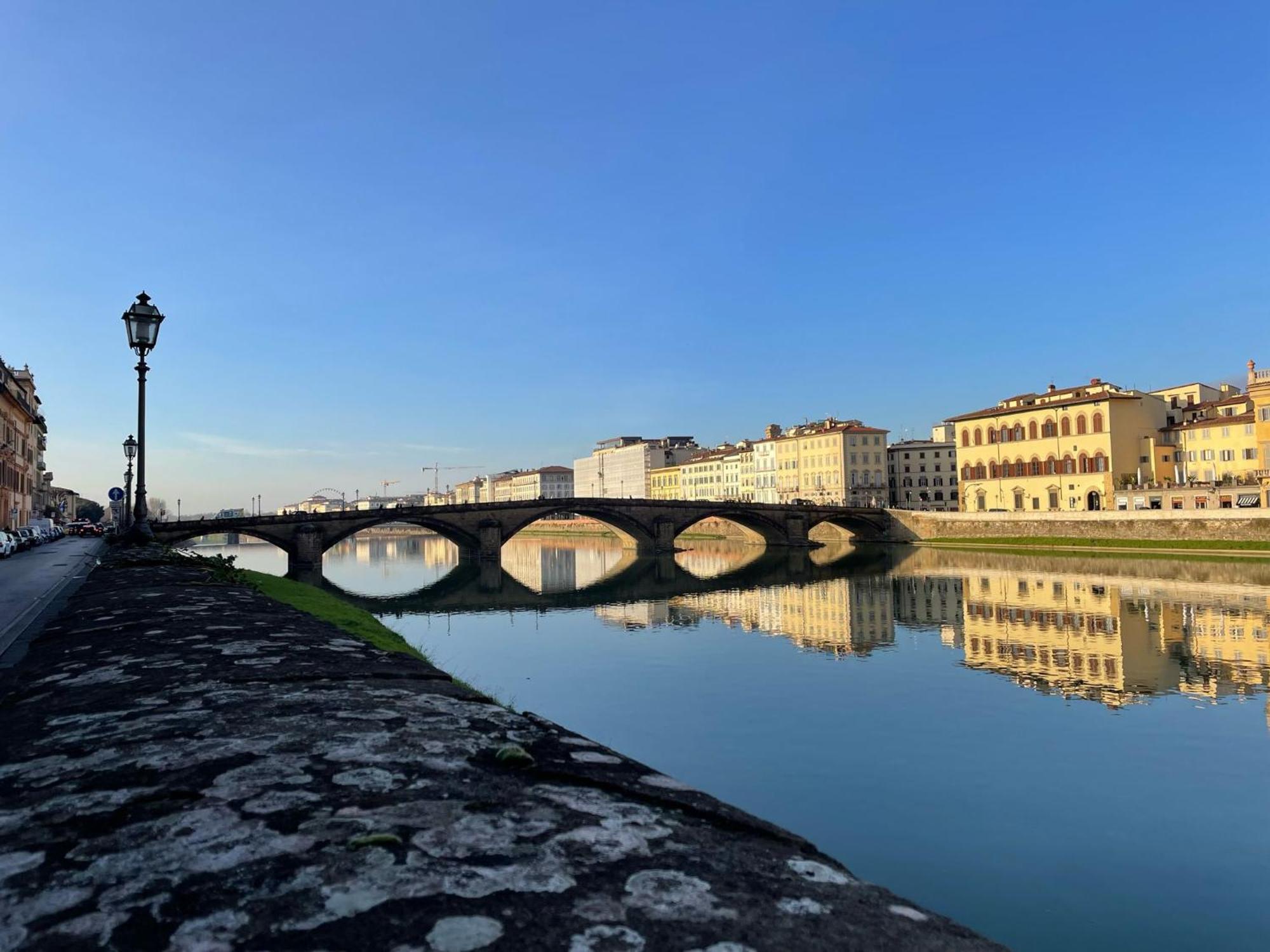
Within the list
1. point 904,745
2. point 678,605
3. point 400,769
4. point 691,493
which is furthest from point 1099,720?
point 691,493

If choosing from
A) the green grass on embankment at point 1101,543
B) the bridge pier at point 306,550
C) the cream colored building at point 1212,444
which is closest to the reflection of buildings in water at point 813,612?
the green grass on embankment at point 1101,543

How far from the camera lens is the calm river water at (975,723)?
912 centimetres

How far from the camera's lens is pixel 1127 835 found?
33.9ft

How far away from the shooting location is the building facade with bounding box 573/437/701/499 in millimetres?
171875

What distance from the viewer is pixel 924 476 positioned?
11838 cm

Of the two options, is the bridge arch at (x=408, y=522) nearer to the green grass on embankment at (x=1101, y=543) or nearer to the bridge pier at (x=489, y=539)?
the bridge pier at (x=489, y=539)


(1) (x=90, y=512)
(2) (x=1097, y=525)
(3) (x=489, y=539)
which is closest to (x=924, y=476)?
(2) (x=1097, y=525)

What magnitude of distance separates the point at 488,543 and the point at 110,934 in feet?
238

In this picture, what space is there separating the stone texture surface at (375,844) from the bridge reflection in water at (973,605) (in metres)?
17.4

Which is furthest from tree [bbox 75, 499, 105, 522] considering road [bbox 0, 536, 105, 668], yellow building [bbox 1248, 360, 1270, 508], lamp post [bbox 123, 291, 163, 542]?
yellow building [bbox 1248, 360, 1270, 508]

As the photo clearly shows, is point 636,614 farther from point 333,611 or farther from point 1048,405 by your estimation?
point 1048,405

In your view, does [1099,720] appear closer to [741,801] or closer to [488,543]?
[741,801]

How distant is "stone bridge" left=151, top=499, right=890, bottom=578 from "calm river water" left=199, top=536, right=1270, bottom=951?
25.7 meters

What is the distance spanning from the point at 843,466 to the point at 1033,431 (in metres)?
→ 32.0
